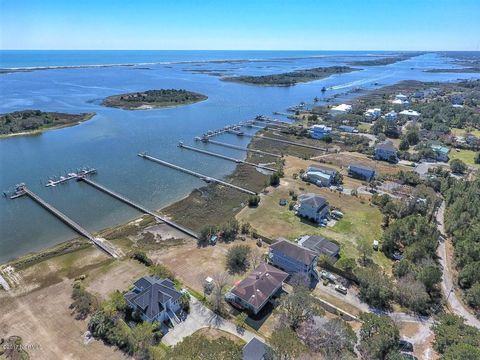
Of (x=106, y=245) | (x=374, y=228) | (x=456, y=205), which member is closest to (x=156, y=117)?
(x=106, y=245)

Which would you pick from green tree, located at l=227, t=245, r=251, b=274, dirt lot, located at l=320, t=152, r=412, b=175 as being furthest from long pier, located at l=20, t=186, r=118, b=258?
dirt lot, located at l=320, t=152, r=412, b=175

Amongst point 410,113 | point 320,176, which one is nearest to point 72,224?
point 320,176

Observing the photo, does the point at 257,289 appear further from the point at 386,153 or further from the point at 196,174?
the point at 386,153

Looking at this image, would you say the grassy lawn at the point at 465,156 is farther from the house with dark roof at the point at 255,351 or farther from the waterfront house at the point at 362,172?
the house with dark roof at the point at 255,351

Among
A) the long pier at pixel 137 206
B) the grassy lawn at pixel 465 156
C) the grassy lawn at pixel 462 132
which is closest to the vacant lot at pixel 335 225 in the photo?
the long pier at pixel 137 206

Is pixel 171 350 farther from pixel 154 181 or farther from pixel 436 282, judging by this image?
pixel 154 181

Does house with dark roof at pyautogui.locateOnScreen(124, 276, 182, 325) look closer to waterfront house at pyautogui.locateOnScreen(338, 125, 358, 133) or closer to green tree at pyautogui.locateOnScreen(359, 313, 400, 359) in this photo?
green tree at pyautogui.locateOnScreen(359, 313, 400, 359)

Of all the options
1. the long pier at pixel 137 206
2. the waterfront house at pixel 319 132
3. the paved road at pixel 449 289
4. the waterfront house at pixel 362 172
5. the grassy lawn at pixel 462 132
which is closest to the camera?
the paved road at pixel 449 289
